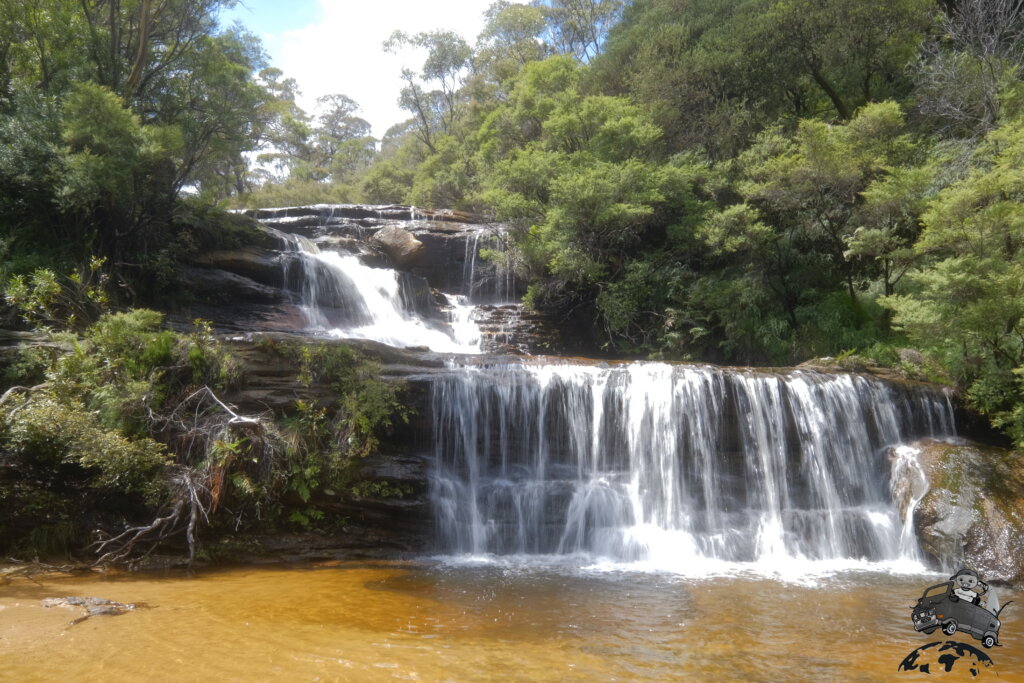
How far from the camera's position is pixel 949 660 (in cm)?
482

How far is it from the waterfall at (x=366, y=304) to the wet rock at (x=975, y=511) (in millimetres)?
11113

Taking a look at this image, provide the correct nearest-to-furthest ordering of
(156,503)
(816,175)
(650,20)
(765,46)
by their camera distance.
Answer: (156,503), (816,175), (765,46), (650,20)

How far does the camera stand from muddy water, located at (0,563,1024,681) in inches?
162

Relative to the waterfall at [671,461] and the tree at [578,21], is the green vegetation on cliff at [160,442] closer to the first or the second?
the waterfall at [671,461]

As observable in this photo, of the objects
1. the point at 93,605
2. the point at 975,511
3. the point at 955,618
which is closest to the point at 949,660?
the point at 955,618

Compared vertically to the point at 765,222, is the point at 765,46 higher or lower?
higher

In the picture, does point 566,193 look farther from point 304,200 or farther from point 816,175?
point 304,200

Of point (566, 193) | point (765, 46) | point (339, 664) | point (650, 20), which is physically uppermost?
point (650, 20)

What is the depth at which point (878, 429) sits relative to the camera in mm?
10531

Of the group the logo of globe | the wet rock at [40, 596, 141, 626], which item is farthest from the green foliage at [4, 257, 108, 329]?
the logo of globe

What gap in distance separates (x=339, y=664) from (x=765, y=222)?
1676cm

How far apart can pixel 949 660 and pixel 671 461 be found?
5473 mm

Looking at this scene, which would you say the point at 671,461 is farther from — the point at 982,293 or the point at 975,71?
the point at 975,71

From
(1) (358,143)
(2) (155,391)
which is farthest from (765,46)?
(1) (358,143)
